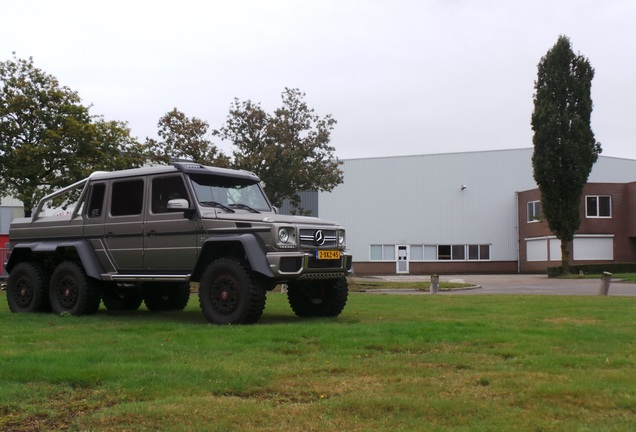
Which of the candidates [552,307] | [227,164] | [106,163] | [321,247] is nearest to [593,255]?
[227,164]

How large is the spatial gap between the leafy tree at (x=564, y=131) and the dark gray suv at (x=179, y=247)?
111 feet

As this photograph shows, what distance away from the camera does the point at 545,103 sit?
43562mm

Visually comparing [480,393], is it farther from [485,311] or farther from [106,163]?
[106,163]

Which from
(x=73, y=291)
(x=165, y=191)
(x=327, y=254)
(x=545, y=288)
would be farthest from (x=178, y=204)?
(x=545, y=288)

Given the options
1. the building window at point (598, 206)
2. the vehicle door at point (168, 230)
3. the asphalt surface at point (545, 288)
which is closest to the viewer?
the vehicle door at point (168, 230)

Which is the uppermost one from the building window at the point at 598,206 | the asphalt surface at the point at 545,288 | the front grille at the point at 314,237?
the building window at the point at 598,206

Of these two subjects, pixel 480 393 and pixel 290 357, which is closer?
pixel 480 393

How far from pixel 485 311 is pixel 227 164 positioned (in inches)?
751

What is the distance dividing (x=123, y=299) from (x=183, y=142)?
17.9 meters

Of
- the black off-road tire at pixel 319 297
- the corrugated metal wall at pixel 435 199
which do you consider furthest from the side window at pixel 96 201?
the corrugated metal wall at pixel 435 199

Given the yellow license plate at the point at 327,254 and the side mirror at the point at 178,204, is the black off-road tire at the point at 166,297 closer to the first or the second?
the side mirror at the point at 178,204

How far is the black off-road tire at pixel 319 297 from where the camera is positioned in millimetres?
11992

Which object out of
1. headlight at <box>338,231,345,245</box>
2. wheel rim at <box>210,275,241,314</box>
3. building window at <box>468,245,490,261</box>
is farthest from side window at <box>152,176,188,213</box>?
building window at <box>468,245,490,261</box>

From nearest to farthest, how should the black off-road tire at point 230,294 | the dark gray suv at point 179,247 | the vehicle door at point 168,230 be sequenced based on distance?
Answer: the black off-road tire at point 230,294 → the dark gray suv at point 179,247 → the vehicle door at point 168,230
